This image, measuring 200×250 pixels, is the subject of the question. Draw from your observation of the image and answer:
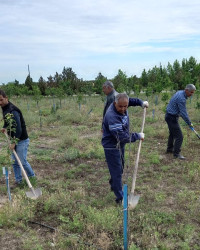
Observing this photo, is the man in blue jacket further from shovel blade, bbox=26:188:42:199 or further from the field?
shovel blade, bbox=26:188:42:199

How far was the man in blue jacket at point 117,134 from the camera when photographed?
3469 mm

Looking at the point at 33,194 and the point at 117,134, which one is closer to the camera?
the point at 117,134

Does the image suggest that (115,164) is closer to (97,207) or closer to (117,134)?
(117,134)

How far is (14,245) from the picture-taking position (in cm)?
307

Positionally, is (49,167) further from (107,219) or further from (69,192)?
(107,219)

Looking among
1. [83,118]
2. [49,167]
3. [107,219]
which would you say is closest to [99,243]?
[107,219]

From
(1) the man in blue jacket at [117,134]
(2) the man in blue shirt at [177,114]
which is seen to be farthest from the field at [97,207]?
(2) the man in blue shirt at [177,114]

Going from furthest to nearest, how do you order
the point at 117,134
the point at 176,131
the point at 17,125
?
the point at 176,131 < the point at 17,125 < the point at 117,134

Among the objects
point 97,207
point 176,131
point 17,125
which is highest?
point 17,125


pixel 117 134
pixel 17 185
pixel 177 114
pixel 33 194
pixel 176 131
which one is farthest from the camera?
pixel 176 131

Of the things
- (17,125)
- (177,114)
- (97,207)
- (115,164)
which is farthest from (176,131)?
(17,125)

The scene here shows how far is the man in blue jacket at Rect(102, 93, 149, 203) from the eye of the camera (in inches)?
137

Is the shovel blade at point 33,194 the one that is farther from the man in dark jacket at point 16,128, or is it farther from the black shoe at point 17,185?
the black shoe at point 17,185

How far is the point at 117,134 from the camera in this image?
11.4 ft
